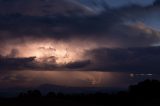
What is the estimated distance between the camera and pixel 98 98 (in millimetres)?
100562

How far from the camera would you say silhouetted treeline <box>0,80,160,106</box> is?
72.9 meters

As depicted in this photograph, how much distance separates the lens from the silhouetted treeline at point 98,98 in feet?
239

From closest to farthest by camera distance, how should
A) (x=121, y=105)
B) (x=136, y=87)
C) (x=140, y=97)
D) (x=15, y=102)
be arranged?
(x=15, y=102), (x=121, y=105), (x=140, y=97), (x=136, y=87)

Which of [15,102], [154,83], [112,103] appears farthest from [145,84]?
[15,102]

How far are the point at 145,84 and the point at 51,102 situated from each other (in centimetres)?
4690

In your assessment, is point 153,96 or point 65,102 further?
point 153,96

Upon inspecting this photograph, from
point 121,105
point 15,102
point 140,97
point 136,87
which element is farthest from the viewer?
point 136,87

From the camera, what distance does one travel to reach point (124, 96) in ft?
324

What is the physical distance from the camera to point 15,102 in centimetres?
7162

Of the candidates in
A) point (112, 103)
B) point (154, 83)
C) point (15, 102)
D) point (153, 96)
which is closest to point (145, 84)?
point (154, 83)

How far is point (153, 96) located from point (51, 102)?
3403 cm

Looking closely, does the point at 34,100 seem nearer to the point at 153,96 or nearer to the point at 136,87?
the point at 153,96

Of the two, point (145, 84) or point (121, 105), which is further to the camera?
point (145, 84)

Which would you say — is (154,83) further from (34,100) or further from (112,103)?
(34,100)
